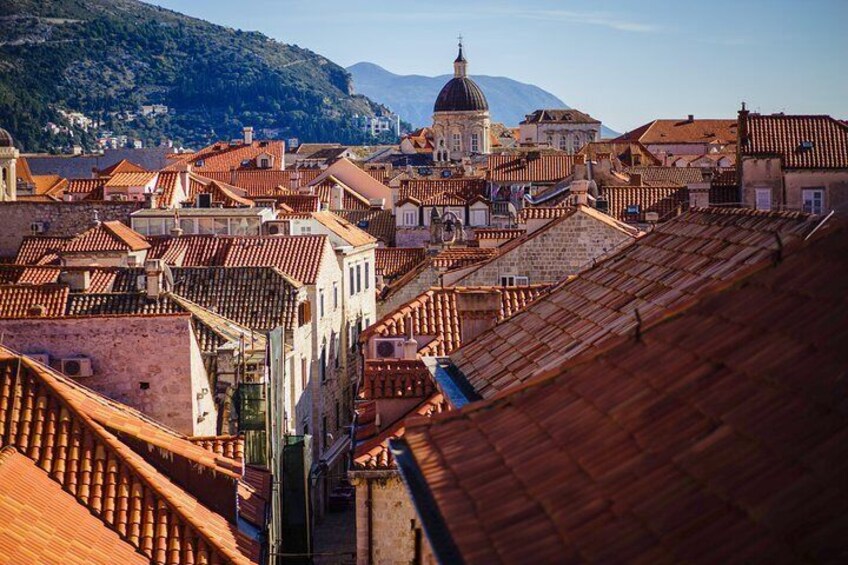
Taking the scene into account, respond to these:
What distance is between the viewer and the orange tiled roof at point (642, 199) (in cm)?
5475

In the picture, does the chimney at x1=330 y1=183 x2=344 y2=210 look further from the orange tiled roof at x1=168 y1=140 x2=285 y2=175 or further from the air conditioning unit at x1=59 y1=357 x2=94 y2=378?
the air conditioning unit at x1=59 y1=357 x2=94 y2=378

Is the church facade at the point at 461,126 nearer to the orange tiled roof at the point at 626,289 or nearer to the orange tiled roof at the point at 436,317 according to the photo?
the orange tiled roof at the point at 436,317

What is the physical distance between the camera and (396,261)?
5825 cm

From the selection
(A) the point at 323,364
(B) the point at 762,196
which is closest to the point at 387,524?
(A) the point at 323,364

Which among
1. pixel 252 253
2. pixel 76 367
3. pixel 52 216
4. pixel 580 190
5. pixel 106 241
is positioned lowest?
pixel 76 367

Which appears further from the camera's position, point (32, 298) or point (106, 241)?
point (106, 241)

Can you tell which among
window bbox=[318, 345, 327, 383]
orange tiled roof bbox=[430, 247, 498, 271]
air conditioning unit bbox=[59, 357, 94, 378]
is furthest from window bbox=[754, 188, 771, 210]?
air conditioning unit bbox=[59, 357, 94, 378]

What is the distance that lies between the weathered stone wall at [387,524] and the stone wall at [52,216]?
36.7m

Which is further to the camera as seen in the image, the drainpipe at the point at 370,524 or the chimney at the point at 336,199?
the chimney at the point at 336,199

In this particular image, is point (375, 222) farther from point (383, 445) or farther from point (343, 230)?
point (383, 445)

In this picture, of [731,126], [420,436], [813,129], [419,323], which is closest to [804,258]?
[420,436]

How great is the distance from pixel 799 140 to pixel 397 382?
1301 inches

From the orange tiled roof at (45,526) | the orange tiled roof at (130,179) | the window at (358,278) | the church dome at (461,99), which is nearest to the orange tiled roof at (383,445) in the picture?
the orange tiled roof at (45,526)

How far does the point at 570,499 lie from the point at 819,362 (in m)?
1.30
